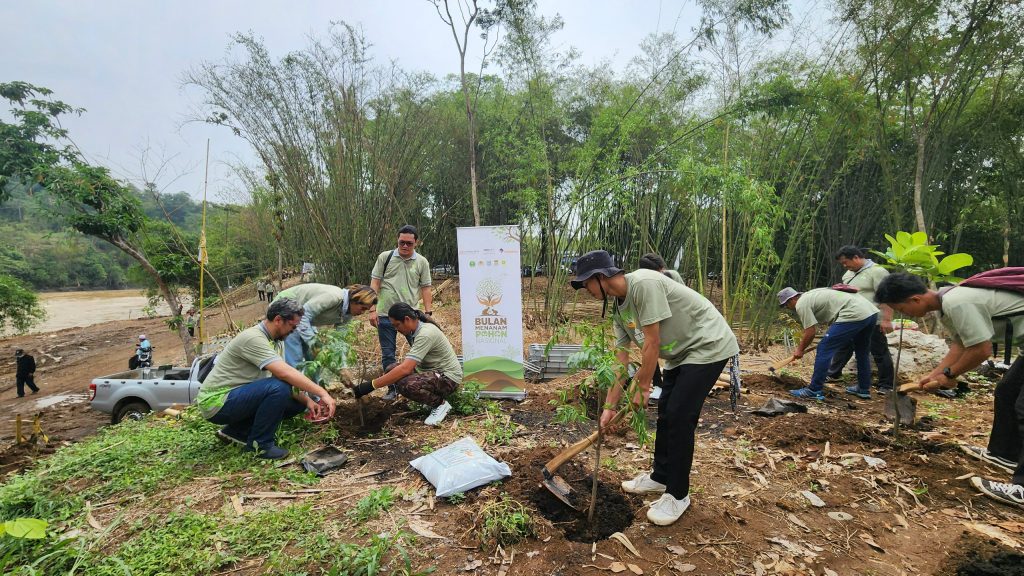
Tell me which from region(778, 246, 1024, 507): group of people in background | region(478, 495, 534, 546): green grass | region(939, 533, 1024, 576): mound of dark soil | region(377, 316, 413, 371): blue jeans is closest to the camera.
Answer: region(939, 533, 1024, 576): mound of dark soil

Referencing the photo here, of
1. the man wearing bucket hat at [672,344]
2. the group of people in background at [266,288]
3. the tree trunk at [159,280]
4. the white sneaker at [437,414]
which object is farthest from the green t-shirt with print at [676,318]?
the group of people in background at [266,288]

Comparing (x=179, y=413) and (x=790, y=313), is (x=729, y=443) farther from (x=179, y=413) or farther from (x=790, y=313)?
(x=790, y=313)

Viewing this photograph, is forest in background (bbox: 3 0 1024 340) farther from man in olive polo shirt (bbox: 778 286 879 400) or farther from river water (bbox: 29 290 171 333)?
river water (bbox: 29 290 171 333)

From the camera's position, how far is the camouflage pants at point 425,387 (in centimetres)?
341

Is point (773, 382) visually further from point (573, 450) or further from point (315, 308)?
point (315, 308)

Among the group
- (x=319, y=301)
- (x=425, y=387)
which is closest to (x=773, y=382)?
(x=425, y=387)

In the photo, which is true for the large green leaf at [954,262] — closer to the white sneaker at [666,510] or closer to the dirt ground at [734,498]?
the dirt ground at [734,498]

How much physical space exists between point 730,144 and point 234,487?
7.02 meters

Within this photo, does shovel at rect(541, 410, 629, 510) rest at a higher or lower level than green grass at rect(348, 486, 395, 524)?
higher

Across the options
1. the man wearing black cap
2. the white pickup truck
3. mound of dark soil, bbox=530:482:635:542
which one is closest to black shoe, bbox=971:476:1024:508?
mound of dark soil, bbox=530:482:635:542

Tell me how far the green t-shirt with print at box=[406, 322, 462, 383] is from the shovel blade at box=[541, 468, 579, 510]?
145 centimetres

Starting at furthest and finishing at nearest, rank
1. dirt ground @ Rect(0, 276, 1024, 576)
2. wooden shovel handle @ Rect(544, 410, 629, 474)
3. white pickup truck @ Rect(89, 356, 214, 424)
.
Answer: white pickup truck @ Rect(89, 356, 214, 424)
wooden shovel handle @ Rect(544, 410, 629, 474)
dirt ground @ Rect(0, 276, 1024, 576)

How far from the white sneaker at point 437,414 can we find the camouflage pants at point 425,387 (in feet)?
0.14

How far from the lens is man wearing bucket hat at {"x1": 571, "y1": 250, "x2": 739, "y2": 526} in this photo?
2018mm
